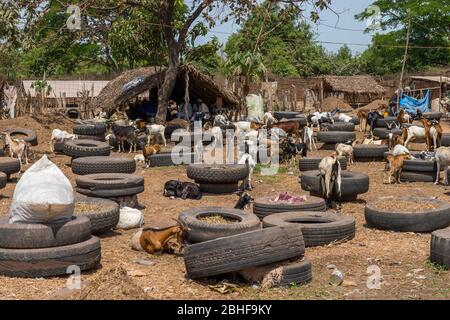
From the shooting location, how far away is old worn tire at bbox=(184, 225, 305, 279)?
7133 mm

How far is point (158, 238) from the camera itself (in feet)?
29.6

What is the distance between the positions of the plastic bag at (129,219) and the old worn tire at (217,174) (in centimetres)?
334

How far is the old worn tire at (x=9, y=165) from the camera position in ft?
48.2

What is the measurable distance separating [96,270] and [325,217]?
3889 millimetres

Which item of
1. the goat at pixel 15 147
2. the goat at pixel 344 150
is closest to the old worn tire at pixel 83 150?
the goat at pixel 15 147

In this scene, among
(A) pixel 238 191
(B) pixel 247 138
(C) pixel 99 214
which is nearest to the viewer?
(C) pixel 99 214

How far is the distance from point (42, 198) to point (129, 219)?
10.6ft

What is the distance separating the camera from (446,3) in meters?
47.3

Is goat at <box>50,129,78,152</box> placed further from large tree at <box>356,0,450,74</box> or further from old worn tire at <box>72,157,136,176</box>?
large tree at <box>356,0,450,74</box>

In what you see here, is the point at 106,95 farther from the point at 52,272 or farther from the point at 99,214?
the point at 52,272

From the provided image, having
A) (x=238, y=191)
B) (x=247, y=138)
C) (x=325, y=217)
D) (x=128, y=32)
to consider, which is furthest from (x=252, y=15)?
(x=325, y=217)

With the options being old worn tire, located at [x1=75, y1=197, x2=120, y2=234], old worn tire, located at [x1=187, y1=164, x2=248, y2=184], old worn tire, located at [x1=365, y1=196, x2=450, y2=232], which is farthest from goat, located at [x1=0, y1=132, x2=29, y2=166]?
old worn tire, located at [x1=365, y1=196, x2=450, y2=232]

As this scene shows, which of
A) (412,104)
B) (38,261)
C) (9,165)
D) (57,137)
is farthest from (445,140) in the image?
(38,261)
